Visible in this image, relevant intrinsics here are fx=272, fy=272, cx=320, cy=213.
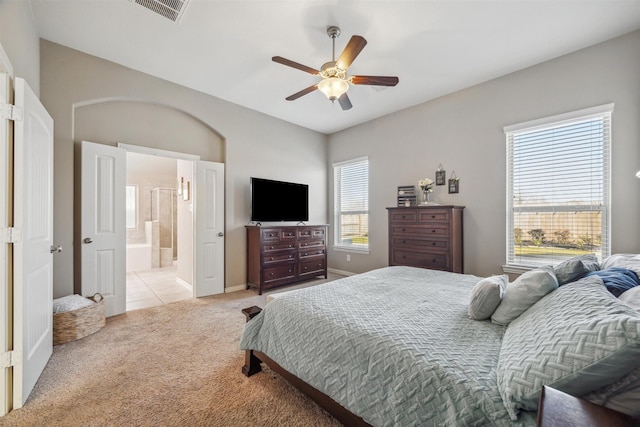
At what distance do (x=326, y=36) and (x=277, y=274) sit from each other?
3187 millimetres

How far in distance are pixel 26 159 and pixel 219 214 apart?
7.89 feet

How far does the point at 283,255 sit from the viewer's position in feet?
14.1

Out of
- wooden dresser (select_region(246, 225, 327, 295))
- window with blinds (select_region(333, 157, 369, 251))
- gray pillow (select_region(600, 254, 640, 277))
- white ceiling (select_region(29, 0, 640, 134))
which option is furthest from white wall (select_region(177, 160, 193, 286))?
gray pillow (select_region(600, 254, 640, 277))

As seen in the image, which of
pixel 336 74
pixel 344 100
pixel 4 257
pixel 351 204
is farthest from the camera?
pixel 351 204

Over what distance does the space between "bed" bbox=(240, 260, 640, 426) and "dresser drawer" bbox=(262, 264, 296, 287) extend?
210cm

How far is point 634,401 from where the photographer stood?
2.41 feet

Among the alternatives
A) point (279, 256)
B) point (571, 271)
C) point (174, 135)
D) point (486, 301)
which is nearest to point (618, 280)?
point (571, 271)

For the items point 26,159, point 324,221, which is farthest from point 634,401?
point 324,221

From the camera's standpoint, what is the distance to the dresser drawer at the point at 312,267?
4.56 metres

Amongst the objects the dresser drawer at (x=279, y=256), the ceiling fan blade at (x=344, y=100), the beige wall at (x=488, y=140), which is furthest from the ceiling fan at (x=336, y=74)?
the dresser drawer at (x=279, y=256)

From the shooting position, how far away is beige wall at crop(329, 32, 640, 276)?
2.63 meters

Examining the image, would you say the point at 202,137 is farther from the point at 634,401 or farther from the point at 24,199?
the point at 634,401

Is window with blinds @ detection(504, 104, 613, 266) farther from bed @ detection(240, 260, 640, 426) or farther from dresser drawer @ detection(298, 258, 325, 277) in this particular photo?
dresser drawer @ detection(298, 258, 325, 277)

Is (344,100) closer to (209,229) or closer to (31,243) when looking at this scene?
(209,229)
